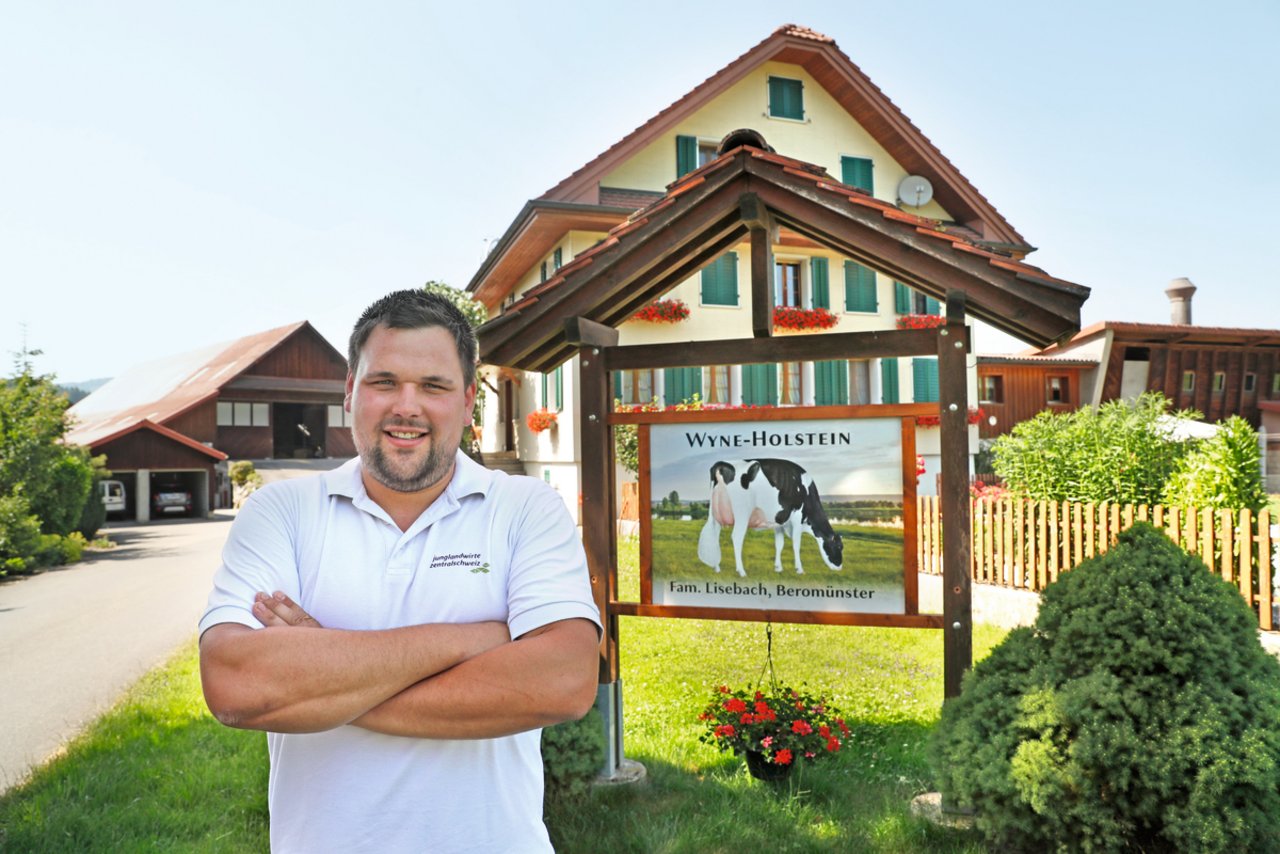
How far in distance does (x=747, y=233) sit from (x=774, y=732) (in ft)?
9.54

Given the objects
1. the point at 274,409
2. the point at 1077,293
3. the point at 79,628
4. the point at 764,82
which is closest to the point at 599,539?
the point at 1077,293

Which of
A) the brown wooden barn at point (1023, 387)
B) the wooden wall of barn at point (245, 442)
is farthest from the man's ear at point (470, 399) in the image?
the wooden wall of barn at point (245, 442)

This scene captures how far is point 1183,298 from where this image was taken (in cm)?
3725

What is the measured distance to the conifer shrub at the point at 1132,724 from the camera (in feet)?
11.5

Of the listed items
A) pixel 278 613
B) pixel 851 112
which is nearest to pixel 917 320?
pixel 851 112

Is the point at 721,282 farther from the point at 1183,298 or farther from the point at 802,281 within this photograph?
the point at 1183,298

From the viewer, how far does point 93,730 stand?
696 centimetres

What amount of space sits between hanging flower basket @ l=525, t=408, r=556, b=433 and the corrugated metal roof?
928 inches

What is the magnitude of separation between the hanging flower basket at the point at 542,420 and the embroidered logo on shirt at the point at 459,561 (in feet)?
62.0

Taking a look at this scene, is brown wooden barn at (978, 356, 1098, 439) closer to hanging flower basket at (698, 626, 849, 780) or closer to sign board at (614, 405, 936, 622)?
hanging flower basket at (698, 626, 849, 780)

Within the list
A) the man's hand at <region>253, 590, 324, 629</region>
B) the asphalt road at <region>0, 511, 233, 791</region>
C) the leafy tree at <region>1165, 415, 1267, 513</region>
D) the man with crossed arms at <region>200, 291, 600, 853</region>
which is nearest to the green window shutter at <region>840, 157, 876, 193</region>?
the leafy tree at <region>1165, 415, 1267, 513</region>

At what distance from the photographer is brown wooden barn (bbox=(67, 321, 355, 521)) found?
113 ft

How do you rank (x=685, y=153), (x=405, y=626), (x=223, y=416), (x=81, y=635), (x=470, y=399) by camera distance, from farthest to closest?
(x=223, y=416)
(x=685, y=153)
(x=81, y=635)
(x=470, y=399)
(x=405, y=626)

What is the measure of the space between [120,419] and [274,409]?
7356 mm
